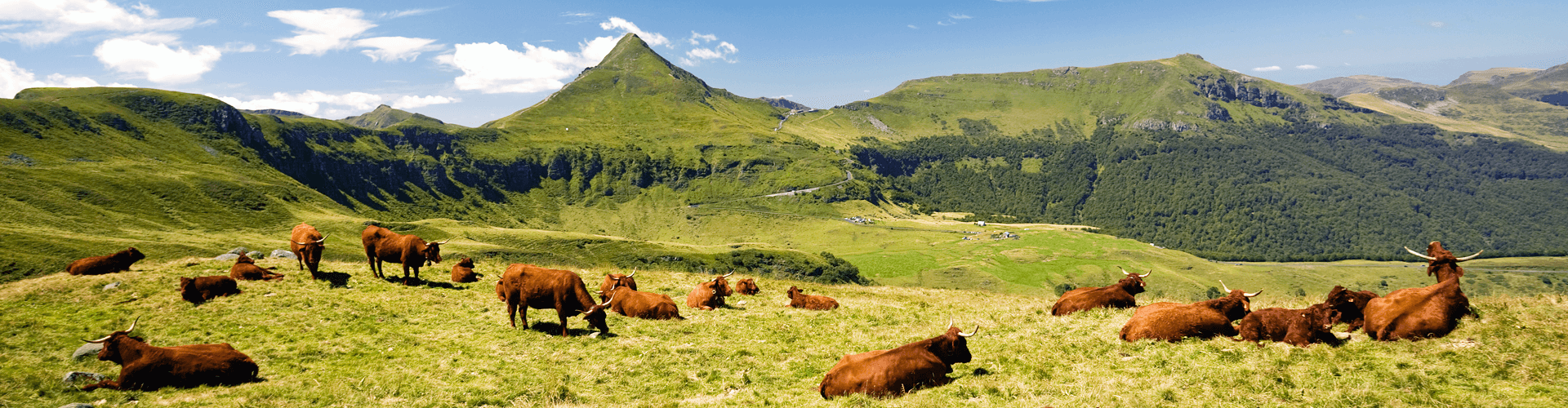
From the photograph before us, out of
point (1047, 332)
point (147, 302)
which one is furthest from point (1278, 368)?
point (147, 302)

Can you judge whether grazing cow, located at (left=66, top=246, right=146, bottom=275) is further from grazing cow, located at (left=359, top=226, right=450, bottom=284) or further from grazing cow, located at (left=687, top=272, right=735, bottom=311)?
grazing cow, located at (left=687, top=272, right=735, bottom=311)

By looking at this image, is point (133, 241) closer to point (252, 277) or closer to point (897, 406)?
point (252, 277)

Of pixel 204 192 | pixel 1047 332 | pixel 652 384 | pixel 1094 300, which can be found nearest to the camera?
pixel 652 384

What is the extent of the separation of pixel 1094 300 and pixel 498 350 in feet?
59.4

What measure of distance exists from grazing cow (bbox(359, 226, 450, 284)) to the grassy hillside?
1757 millimetres

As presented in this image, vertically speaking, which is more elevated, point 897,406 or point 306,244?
point 306,244

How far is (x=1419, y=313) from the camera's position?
1282 cm

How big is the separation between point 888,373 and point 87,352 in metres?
19.3

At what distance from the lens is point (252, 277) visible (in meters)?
24.8

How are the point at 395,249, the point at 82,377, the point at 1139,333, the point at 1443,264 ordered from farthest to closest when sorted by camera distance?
the point at 395,249, the point at 1139,333, the point at 1443,264, the point at 82,377

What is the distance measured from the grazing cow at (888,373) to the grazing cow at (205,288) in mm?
21679

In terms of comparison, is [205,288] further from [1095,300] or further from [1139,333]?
[1095,300]

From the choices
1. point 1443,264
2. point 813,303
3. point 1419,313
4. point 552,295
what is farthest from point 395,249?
point 1443,264

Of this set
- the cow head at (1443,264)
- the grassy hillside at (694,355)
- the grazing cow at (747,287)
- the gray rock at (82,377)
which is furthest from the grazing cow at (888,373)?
the gray rock at (82,377)
